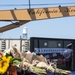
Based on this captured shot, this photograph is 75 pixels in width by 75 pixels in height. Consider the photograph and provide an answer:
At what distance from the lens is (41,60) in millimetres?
4895

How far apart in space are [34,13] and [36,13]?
10cm

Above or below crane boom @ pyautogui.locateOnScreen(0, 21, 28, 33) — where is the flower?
below

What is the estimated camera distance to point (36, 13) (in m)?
15.8

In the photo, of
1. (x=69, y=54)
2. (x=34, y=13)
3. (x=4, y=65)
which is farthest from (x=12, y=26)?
(x=4, y=65)

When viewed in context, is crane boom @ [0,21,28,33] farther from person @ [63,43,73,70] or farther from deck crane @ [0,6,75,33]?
person @ [63,43,73,70]

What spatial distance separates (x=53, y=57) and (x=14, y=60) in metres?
2.71

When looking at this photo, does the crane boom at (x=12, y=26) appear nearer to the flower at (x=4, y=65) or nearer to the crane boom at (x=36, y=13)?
the crane boom at (x=36, y=13)

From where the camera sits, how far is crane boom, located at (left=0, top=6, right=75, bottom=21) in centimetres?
1547

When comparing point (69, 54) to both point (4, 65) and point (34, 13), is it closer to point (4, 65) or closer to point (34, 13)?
point (4, 65)

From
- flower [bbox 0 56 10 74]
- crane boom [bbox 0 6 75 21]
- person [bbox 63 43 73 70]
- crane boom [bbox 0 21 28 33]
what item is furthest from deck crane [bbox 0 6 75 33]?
flower [bbox 0 56 10 74]

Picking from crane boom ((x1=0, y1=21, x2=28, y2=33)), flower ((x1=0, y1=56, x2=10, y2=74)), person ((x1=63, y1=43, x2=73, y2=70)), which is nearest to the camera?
flower ((x1=0, y1=56, x2=10, y2=74))

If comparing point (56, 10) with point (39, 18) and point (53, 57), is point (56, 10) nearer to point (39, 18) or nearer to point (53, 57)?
point (39, 18)

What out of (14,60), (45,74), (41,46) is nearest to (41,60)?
(45,74)

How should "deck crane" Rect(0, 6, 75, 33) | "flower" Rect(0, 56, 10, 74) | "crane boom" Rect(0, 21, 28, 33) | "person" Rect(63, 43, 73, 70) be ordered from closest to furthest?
"flower" Rect(0, 56, 10, 74) → "person" Rect(63, 43, 73, 70) → "deck crane" Rect(0, 6, 75, 33) → "crane boom" Rect(0, 21, 28, 33)
